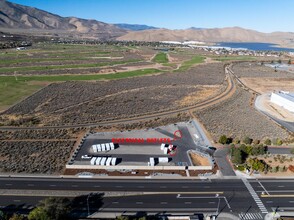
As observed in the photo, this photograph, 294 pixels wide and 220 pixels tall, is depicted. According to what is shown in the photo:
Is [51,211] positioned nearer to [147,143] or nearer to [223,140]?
[147,143]

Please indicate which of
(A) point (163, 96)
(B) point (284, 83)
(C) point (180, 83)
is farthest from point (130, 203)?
(B) point (284, 83)

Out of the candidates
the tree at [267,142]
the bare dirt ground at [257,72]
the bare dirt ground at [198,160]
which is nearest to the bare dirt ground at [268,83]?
the bare dirt ground at [257,72]

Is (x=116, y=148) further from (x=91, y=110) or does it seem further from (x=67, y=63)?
(x=67, y=63)

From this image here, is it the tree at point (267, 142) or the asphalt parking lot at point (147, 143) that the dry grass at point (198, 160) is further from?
the tree at point (267, 142)

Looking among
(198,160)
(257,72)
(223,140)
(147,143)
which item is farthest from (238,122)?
(257,72)

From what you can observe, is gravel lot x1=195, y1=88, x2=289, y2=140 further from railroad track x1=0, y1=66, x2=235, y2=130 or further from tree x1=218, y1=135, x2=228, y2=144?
railroad track x1=0, y1=66, x2=235, y2=130

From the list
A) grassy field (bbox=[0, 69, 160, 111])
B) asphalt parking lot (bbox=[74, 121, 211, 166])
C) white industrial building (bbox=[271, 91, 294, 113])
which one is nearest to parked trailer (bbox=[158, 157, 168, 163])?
asphalt parking lot (bbox=[74, 121, 211, 166])
